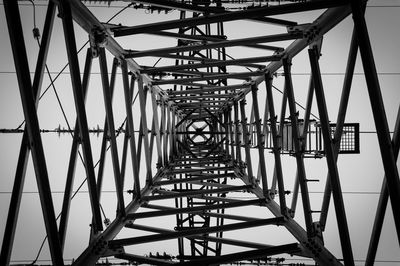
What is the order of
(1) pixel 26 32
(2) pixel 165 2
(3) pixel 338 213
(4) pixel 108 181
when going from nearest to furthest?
(3) pixel 338 213 < (2) pixel 165 2 < (1) pixel 26 32 < (4) pixel 108 181

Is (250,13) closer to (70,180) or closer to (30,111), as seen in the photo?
(30,111)

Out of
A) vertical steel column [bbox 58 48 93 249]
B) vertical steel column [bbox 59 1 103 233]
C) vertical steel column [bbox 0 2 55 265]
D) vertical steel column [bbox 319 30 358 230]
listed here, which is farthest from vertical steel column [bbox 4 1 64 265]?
vertical steel column [bbox 319 30 358 230]

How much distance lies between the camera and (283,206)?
5.12 m

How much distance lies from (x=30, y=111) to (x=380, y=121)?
2.70 metres

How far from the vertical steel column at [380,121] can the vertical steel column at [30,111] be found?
2.59m

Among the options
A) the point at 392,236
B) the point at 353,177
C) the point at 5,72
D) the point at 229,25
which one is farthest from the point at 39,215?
the point at 392,236

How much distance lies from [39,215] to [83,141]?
1717 cm

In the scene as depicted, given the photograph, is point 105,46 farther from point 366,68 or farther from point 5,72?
point 5,72

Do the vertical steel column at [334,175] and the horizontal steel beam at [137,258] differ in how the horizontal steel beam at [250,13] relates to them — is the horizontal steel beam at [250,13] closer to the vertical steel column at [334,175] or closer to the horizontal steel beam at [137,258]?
the vertical steel column at [334,175]

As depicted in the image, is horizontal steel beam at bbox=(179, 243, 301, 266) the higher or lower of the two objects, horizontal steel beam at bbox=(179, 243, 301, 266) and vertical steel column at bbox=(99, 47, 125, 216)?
the lower

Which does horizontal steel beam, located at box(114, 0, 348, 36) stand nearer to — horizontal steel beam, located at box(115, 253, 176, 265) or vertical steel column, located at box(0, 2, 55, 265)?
vertical steel column, located at box(0, 2, 55, 265)

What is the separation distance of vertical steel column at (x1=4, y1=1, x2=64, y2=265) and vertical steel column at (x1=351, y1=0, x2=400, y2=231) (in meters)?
2.59

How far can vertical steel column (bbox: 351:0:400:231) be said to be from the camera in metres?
2.81

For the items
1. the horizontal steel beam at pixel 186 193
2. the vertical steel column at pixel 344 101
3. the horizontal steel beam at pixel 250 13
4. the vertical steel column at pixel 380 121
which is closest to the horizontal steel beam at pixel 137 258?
the horizontal steel beam at pixel 186 193
